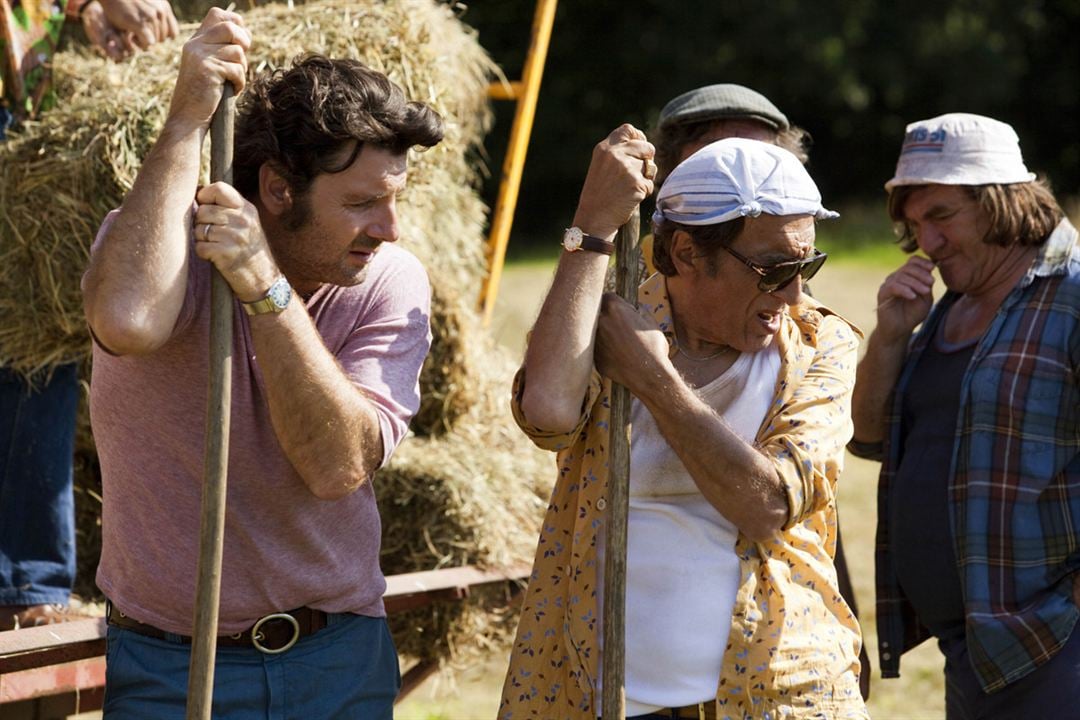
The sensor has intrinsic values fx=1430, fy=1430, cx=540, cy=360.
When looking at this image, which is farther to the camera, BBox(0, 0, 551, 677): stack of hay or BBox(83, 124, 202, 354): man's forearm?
BBox(0, 0, 551, 677): stack of hay

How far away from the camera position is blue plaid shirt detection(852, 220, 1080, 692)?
386cm

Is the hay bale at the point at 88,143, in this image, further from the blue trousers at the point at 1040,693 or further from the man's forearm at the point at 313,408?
the blue trousers at the point at 1040,693

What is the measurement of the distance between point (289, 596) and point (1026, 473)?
2131 millimetres

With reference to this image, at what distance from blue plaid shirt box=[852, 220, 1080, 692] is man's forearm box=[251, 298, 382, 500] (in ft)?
6.37

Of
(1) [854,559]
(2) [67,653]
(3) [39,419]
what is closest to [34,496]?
(3) [39,419]

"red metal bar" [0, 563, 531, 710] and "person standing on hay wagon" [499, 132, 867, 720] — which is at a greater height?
"person standing on hay wagon" [499, 132, 867, 720]

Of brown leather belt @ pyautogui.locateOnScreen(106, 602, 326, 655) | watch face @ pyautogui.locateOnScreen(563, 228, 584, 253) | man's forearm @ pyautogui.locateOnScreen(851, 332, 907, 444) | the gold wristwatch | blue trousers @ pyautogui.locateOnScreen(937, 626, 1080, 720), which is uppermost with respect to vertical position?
watch face @ pyautogui.locateOnScreen(563, 228, 584, 253)

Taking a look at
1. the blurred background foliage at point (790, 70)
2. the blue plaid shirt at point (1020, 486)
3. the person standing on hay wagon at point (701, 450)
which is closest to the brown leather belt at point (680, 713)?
the person standing on hay wagon at point (701, 450)

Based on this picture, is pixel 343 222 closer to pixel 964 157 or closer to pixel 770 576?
pixel 770 576

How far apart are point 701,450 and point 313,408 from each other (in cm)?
75

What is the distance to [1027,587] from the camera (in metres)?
3.89

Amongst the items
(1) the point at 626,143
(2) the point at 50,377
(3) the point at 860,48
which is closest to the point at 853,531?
(2) the point at 50,377

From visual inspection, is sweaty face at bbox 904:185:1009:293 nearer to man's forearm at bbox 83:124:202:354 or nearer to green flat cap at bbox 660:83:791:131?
green flat cap at bbox 660:83:791:131

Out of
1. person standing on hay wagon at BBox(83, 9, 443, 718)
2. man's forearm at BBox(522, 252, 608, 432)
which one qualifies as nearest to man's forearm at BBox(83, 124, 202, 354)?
person standing on hay wagon at BBox(83, 9, 443, 718)
